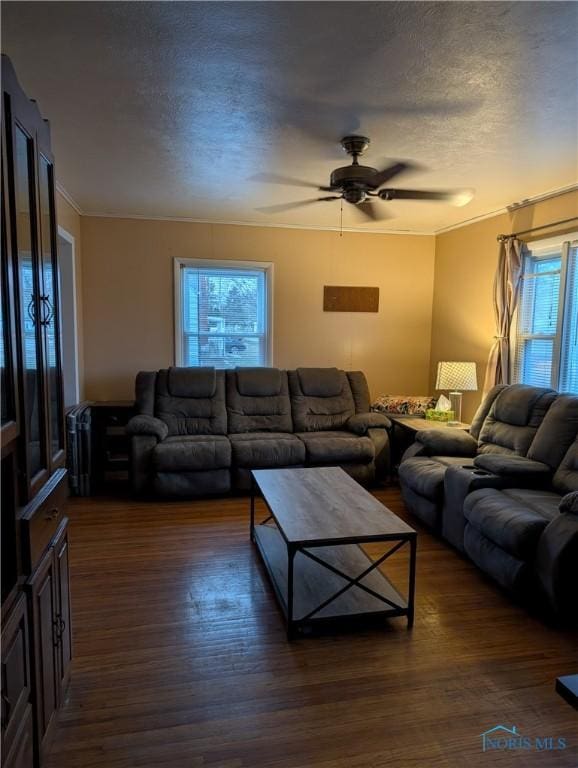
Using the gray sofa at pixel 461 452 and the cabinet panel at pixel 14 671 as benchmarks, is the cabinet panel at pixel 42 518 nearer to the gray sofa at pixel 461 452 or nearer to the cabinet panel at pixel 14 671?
the cabinet panel at pixel 14 671

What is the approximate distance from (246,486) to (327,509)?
1827 mm

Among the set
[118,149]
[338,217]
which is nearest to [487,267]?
[338,217]

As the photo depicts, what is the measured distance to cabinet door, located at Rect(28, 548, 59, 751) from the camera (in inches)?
60.1

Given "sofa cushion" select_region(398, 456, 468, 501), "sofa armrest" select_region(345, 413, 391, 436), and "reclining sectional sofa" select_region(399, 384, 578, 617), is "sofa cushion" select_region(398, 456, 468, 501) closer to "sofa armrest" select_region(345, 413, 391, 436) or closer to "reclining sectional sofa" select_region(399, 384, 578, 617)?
"reclining sectional sofa" select_region(399, 384, 578, 617)

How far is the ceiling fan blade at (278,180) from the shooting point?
354cm

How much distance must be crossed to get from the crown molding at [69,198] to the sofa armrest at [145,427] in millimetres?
1987

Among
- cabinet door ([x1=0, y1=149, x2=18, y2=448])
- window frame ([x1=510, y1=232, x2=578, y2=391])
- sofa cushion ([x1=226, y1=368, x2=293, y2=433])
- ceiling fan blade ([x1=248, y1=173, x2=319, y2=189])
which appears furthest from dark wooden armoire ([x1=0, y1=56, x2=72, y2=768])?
window frame ([x1=510, y1=232, x2=578, y2=391])

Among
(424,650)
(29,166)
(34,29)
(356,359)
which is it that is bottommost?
(424,650)

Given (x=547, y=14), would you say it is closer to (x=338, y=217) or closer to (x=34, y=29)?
(x=34, y=29)

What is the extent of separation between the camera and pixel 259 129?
2.73 metres

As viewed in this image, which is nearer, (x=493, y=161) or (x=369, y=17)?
(x=369, y=17)

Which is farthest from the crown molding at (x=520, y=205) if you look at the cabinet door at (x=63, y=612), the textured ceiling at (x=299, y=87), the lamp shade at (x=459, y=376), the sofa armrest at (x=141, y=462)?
the cabinet door at (x=63, y=612)

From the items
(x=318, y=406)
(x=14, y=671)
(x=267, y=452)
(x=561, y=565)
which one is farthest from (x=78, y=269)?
(x=561, y=565)

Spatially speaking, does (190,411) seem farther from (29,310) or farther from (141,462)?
(29,310)
